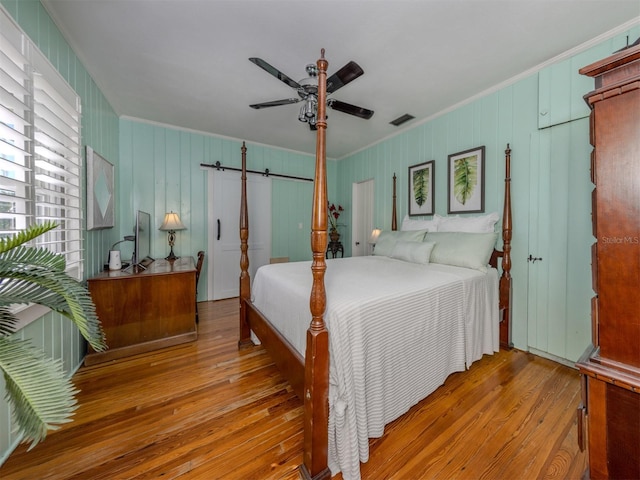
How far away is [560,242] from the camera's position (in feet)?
7.07

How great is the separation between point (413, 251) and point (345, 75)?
1.72 m

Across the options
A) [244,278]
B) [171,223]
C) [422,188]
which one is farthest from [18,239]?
[422,188]

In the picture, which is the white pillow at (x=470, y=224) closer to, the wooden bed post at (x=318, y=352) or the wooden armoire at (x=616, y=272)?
the wooden armoire at (x=616, y=272)

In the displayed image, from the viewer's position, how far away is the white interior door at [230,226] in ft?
13.2

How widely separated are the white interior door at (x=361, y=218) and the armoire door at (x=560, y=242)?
2.58 metres

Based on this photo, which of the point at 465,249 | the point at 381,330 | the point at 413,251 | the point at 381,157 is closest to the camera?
the point at 381,330

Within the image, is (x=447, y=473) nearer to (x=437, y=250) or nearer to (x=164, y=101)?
(x=437, y=250)

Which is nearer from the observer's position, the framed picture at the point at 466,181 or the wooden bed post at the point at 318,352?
the wooden bed post at the point at 318,352

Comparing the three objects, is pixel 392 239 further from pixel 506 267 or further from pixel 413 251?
pixel 506 267

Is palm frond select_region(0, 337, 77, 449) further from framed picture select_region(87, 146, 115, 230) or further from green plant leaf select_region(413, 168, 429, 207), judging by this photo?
green plant leaf select_region(413, 168, 429, 207)

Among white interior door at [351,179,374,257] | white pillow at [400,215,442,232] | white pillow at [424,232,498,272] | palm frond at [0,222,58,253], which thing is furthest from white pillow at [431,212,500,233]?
palm frond at [0,222,58,253]

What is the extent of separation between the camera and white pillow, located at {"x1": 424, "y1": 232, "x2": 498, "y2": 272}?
2244 mm

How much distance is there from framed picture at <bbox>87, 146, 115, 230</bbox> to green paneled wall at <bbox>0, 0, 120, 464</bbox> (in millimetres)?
Result: 117

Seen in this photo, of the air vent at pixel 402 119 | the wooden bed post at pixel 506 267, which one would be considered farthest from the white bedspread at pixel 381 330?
the air vent at pixel 402 119
